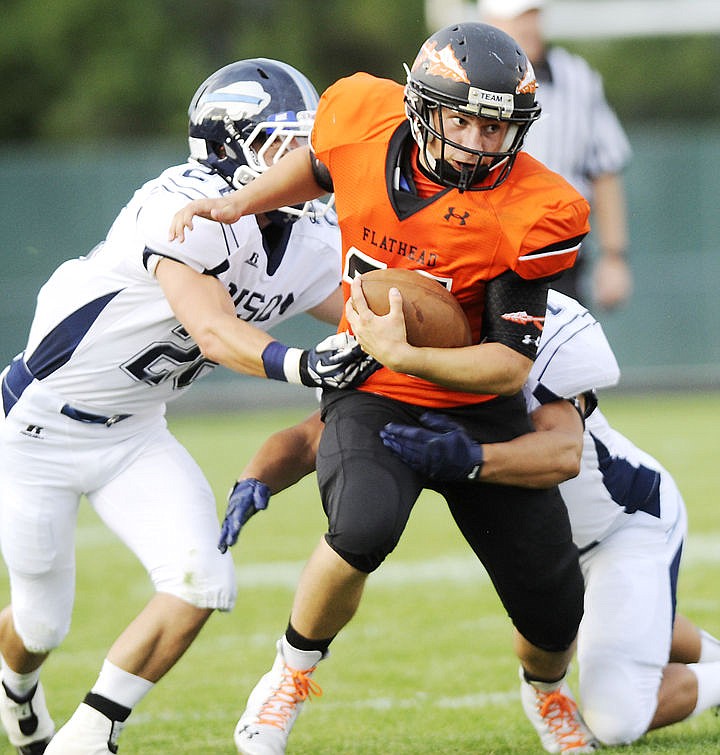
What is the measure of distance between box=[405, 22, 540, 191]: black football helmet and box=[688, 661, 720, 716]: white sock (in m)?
1.46

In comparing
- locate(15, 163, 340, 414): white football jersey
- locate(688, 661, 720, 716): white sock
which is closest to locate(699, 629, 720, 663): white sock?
locate(688, 661, 720, 716): white sock

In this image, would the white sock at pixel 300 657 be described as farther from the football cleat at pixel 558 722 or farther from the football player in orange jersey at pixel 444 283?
the football cleat at pixel 558 722

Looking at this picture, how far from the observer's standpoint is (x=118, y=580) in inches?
245

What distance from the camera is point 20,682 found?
3.86m

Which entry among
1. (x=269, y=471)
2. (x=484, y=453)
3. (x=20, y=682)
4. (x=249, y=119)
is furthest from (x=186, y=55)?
(x=484, y=453)

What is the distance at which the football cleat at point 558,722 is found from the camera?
3.60 meters

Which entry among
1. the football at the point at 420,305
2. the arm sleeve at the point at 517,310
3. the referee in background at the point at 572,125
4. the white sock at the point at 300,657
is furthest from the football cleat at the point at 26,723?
the referee in background at the point at 572,125

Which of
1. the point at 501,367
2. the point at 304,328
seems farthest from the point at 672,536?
the point at 304,328

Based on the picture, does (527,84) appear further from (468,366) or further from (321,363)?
(321,363)

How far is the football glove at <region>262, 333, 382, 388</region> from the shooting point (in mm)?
3094

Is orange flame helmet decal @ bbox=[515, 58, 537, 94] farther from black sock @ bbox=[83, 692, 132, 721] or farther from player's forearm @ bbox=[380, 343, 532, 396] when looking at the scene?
black sock @ bbox=[83, 692, 132, 721]

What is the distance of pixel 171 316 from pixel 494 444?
0.89 metres

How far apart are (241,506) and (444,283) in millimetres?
714

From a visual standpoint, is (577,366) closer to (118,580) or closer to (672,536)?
(672,536)
